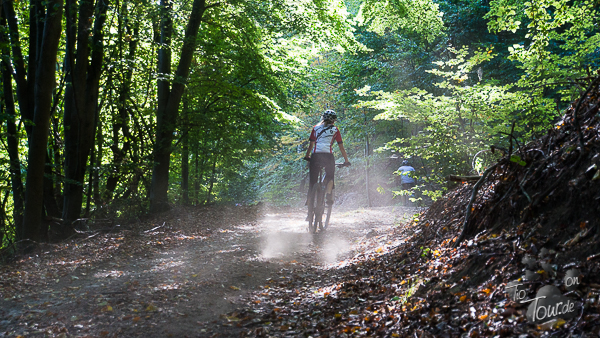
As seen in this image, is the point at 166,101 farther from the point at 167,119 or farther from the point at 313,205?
the point at 313,205

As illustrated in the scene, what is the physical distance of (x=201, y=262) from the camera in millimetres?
6027

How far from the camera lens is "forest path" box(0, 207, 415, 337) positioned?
370 centimetres

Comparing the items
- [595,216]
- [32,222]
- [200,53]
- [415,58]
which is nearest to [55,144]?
[32,222]

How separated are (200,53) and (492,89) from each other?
735 cm

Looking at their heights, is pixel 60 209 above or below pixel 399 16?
below

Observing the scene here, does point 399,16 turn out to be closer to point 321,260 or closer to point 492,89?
point 492,89

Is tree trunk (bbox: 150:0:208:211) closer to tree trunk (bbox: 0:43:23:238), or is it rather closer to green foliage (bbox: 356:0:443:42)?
tree trunk (bbox: 0:43:23:238)

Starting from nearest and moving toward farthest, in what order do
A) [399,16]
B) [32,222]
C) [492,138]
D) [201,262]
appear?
1. [201,262]
2. [492,138]
3. [32,222]
4. [399,16]

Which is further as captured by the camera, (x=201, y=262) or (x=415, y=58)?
(x=415, y=58)

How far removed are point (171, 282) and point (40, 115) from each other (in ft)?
14.7

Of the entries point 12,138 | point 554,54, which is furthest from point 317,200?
point 12,138

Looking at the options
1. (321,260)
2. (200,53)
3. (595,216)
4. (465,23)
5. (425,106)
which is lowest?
(321,260)

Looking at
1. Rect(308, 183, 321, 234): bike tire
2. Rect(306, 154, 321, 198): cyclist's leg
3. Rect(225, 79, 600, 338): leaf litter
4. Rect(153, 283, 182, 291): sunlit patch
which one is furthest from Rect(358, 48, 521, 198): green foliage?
Rect(153, 283, 182, 291): sunlit patch

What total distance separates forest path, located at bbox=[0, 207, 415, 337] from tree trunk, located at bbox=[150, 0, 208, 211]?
2065 mm
